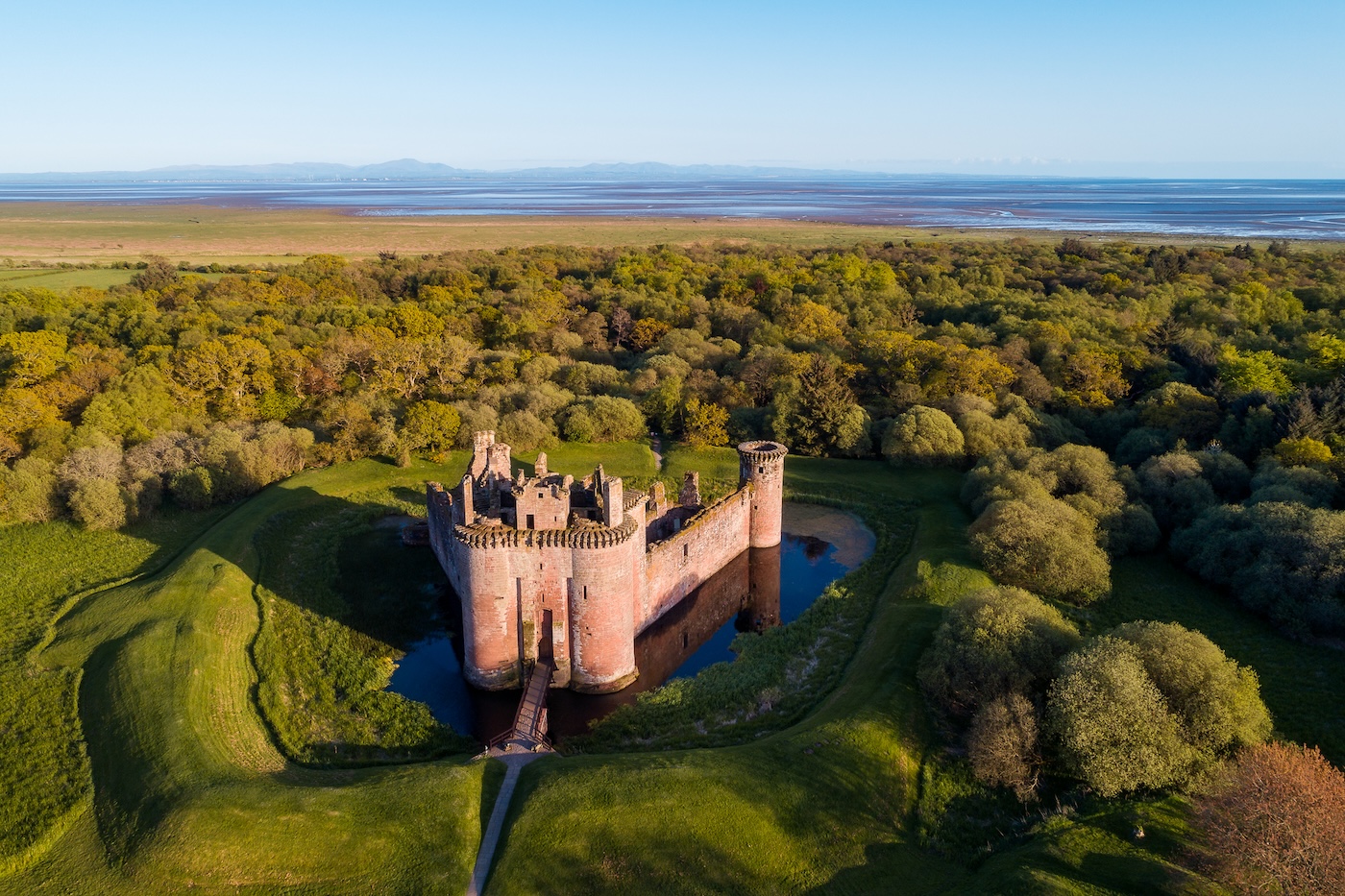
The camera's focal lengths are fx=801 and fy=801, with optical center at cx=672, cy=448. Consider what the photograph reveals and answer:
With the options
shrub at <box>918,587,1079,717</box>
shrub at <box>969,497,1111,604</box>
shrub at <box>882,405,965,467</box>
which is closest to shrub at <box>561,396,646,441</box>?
shrub at <box>882,405,965,467</box>

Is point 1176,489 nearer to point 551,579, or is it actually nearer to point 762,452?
point 762,452

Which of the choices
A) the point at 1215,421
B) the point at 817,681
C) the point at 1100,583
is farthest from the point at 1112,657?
the point at 1215,421

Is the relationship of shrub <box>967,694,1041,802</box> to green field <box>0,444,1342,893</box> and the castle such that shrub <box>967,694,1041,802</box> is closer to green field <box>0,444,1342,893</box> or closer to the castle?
green field <box>0,444,1342,893</box>

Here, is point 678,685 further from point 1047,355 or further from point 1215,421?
point 1047,355

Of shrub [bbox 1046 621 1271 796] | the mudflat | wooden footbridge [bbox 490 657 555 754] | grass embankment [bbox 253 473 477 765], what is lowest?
grass embankment [bbox 253 473 477 765]

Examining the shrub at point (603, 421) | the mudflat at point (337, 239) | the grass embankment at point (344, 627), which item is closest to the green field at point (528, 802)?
the grass embankment at point (344, 627)

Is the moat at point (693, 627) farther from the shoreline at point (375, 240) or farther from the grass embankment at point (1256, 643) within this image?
the shoreline at point (375, 240)
